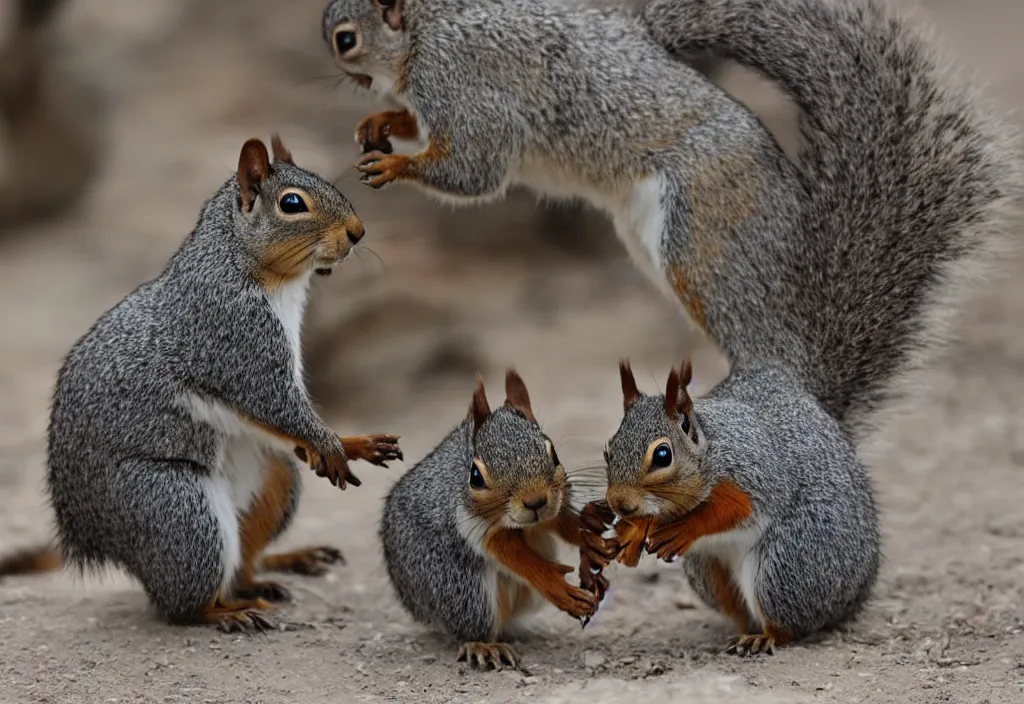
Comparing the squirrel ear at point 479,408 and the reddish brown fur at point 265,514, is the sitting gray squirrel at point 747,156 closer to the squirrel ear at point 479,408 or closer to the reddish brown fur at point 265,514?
the squirrel ear at point 479,408

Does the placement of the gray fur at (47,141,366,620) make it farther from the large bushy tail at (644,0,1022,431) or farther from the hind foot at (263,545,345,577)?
the large bushy tail at (644,0,1022,431)

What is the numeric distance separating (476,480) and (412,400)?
11.6ft

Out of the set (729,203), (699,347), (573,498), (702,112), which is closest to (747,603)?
(573,498)

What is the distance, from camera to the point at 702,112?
563cm

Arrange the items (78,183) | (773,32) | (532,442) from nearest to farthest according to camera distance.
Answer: (532,442), (773,32), (78,183)

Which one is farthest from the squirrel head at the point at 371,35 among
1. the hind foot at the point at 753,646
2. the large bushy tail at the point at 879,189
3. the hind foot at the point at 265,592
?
the hind foot at the point at 753,646

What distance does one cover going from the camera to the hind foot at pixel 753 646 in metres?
4.62

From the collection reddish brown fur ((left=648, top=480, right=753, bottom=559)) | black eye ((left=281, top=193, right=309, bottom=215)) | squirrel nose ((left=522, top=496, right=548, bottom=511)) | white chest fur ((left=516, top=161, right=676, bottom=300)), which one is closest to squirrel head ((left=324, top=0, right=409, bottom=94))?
white chest fur ((left=516, top=161, right=676, bottom=300))

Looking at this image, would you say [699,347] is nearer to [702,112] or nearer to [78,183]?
[702,112]

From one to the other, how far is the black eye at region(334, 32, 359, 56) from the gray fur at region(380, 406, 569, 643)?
1599 mm

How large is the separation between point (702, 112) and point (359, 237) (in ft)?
5.45

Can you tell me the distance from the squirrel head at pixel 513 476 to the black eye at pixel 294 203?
2.54ft

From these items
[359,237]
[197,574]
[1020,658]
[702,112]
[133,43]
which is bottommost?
[1020,658]

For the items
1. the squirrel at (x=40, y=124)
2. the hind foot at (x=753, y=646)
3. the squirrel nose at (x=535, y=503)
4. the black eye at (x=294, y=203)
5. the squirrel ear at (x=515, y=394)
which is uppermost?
the squirrel at (x=40, y=124)
